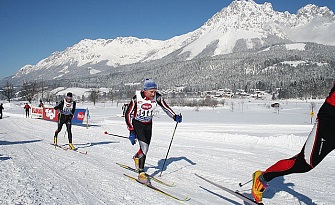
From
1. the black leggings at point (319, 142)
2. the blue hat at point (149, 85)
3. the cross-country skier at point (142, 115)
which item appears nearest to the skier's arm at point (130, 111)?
the cross-country skier at point (142, 115)

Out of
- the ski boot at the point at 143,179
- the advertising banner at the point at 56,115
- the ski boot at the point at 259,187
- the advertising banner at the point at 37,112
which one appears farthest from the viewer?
the advertising banner at the point at 37,112

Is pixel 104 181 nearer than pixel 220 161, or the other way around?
pixel 104 181

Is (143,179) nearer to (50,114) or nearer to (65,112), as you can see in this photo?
(65,112)

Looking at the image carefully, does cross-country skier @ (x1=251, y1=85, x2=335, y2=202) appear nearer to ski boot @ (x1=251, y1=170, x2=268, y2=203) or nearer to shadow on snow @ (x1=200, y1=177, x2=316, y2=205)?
ski boot @ (x1=251, y1=170, x2=268, y2=203)

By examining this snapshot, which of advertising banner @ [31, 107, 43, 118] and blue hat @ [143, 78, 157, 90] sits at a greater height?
blue hat @ [143, 78, 157, 90]

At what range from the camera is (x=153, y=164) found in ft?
25.7

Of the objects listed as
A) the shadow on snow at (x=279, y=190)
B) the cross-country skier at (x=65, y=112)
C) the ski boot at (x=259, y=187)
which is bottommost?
the shadow on snow at (x=279, y=190)

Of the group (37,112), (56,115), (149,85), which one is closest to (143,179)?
(149,85)

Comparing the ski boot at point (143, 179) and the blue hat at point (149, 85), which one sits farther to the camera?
the blue hat at point (149, 85)

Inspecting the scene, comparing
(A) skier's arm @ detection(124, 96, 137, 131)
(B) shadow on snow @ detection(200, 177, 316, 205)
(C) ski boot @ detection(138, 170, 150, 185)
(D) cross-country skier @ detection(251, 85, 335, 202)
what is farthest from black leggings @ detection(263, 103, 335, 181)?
(A) skier's arm @ detection(124, 96, 137, 131)

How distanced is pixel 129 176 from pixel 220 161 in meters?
3.25

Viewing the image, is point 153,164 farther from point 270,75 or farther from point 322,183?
point 270,75

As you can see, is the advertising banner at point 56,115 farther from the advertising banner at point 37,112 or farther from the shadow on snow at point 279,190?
the shadow on snow at point 279,190

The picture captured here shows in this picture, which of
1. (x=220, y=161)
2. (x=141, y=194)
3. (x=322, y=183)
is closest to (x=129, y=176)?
(x=141, y=194)
